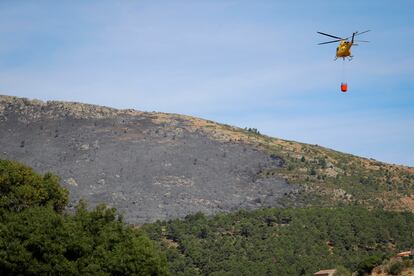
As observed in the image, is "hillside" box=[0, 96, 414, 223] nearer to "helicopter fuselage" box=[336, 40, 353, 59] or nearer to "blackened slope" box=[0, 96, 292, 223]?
"blackened slope" box=[0, 96, 292, 223]

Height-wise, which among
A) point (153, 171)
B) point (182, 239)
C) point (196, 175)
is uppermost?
point (196, 175)

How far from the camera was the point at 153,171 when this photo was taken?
184 m

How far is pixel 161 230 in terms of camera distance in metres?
136

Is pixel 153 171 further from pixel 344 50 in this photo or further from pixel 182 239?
pixel 344 50

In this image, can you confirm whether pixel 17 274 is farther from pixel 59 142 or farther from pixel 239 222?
pixel 59 142

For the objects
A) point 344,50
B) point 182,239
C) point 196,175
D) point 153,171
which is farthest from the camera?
point 153,171

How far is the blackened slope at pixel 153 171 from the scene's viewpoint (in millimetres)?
168000

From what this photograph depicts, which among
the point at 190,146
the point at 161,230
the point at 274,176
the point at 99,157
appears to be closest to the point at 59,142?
the point at 99,157

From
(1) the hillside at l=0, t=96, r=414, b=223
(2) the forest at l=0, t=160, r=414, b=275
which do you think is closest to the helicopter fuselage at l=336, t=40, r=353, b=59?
(2) the forest at l=0, t=160, r=414, b=275

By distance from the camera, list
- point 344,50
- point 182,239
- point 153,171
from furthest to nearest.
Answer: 1. point 153,171
2. point 182,239
3. point 344,50

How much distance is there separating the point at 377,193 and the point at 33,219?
123 metres

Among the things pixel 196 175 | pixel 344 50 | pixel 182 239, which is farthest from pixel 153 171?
pixel 344 50

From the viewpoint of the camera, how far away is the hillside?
16650cm

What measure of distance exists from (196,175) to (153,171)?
984 cm
